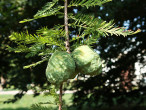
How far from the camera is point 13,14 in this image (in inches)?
124

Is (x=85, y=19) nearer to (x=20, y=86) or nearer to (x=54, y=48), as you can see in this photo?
(x=54, y=48)

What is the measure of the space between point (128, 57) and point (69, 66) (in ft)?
12.7

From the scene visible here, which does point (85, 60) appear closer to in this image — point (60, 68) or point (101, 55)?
point (60, 68)

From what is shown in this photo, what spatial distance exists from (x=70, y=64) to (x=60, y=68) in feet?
0.19

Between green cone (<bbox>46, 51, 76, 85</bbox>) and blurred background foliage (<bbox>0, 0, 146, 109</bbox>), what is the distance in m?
1.77

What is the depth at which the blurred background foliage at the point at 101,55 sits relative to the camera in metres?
3.11

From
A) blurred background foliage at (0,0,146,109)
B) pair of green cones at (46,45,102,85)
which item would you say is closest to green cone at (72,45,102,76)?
pair of green cones at (46,45,102,85)

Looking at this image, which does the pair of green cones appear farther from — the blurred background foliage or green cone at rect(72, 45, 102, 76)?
the blurred background foliage

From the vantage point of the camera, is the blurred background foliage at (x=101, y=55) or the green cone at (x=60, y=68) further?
the blurred background foliage at (x=101, y=55)

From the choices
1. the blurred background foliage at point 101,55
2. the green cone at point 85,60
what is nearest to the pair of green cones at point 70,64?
the green cone at point 85,60

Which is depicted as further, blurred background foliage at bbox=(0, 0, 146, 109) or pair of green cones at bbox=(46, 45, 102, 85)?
blurred background foliage at bbox=(0, 0, 146, 109)

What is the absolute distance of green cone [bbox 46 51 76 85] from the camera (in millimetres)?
967

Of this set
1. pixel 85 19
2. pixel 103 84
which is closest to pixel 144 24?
pixel 103 84

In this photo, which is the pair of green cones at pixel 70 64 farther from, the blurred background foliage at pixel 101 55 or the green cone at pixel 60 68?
the blurred background foliage at pixel 101 55
